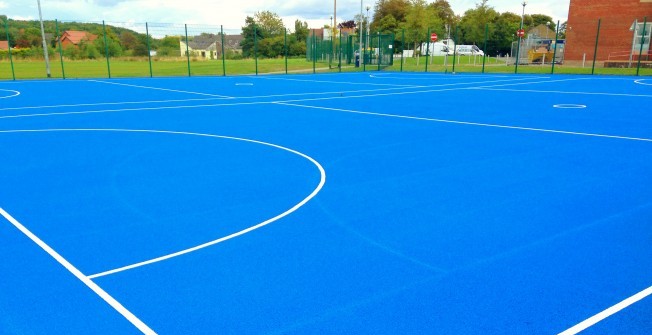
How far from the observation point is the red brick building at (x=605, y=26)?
37000mm

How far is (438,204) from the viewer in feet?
18.7

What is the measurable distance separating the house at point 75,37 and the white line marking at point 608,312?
35.6m

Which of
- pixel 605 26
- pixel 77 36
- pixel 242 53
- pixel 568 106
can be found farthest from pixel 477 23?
pixel 568 106

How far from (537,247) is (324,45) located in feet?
123

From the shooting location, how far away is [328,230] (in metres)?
4.95

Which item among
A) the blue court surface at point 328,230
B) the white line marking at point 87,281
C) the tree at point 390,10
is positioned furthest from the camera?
the tree at point 390,10

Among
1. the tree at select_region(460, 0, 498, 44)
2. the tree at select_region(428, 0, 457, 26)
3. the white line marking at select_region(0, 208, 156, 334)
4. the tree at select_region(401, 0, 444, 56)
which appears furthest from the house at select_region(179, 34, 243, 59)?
the tree at select_region(428, 0, 457, 26)

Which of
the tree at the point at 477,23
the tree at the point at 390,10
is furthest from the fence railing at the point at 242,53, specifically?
the tree at the point at 390,10

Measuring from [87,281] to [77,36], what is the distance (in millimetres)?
36413

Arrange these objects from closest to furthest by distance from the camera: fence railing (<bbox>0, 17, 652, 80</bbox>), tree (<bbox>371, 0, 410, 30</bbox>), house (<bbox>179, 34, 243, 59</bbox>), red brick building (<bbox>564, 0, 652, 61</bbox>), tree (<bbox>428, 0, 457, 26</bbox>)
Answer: fence railing (<bbox>0, 17, 652, 80</bbox>), red brick building (<bbox>564, 0, 652, 61</bbox>), house (<bbox>179, 34, 243, 59</bbox>), tree (<bbox>371, 0, 410, 30</bbox>), tree (<bbox>428, 0, 457, 26</bbox>)

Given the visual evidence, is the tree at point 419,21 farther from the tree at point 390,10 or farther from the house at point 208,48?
the tree at point 390,10

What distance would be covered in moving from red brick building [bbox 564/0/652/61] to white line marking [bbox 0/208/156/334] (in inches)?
1598

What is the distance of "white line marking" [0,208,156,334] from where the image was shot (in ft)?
10.8

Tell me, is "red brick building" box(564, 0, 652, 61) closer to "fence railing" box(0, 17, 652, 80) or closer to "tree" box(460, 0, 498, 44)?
"fence railing" box(0, 17, 652, 80)
